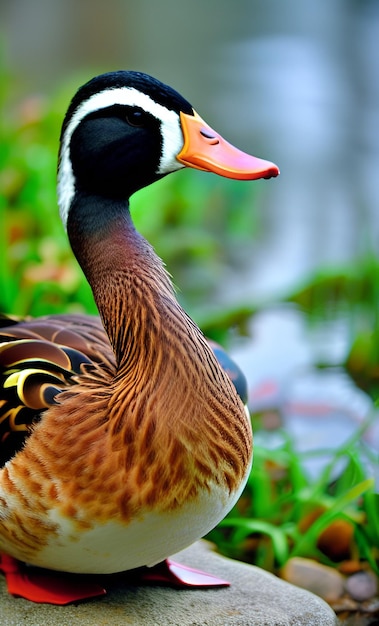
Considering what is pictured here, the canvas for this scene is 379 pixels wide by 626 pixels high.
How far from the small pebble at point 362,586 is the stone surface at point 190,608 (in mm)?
358

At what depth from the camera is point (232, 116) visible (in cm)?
706

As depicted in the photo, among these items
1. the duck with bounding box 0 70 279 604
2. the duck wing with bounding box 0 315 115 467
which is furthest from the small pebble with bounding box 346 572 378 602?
the duck wing with bounding box 0 315 115 467

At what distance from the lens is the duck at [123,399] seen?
1.76 metres

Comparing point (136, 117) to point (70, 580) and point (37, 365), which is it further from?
point (70, 580)

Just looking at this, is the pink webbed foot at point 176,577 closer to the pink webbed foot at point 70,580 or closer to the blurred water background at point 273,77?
the pink webbed foot at point 70,580

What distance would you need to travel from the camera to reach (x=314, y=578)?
2.44 metres

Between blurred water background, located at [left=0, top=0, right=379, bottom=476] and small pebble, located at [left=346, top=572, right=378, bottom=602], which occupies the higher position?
blurred water background, located at [left=0, top=0, right=379, bottom=476]

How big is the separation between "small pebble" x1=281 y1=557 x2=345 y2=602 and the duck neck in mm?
880

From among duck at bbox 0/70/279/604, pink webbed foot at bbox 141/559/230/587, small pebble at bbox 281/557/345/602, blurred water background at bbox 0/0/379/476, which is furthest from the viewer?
blurred water background at bbox 0/0/379/476

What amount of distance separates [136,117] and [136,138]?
0.13 ft

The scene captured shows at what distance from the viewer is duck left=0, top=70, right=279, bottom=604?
176 centimetres

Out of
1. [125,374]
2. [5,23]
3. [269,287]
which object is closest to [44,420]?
[125,374]

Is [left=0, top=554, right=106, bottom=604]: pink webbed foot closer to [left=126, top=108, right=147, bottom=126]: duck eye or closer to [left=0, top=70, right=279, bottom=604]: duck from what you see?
[left=0, top=70, right=279, bottom=604]: duck

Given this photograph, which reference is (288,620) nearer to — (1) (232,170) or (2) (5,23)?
(1) (232,170)
